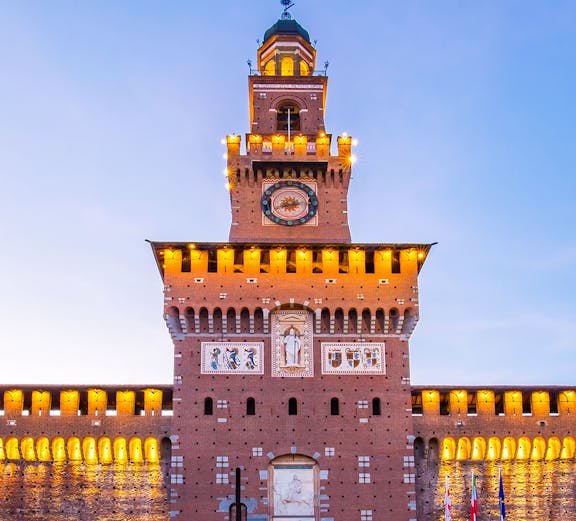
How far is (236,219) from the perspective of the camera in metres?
46.7

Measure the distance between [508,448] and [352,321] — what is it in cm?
943

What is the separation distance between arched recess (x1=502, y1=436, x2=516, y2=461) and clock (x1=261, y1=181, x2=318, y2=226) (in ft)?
46.9

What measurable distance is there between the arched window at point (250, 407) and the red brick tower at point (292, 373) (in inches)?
1.8

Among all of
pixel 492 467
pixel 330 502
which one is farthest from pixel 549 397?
pixel 330 502

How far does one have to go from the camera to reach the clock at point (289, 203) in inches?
1836

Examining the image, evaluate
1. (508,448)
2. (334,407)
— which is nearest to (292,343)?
(334,407)

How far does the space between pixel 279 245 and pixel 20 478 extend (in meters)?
15.8

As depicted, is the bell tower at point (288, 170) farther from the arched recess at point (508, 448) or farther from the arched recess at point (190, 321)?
the arched recess at point (508, 448)

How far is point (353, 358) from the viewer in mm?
42812

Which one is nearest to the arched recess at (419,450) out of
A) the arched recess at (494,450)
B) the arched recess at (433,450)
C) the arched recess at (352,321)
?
the arched recess at (433,450)

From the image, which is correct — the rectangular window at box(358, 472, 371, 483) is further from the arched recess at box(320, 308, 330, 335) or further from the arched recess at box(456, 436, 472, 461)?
the arched recess at box(320, 308, 330, 335)

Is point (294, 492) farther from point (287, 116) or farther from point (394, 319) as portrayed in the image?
point (287, 116)

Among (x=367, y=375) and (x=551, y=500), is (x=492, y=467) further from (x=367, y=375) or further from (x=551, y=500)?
(x=367, y=375)

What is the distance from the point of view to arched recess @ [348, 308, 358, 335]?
43219 millimetres
